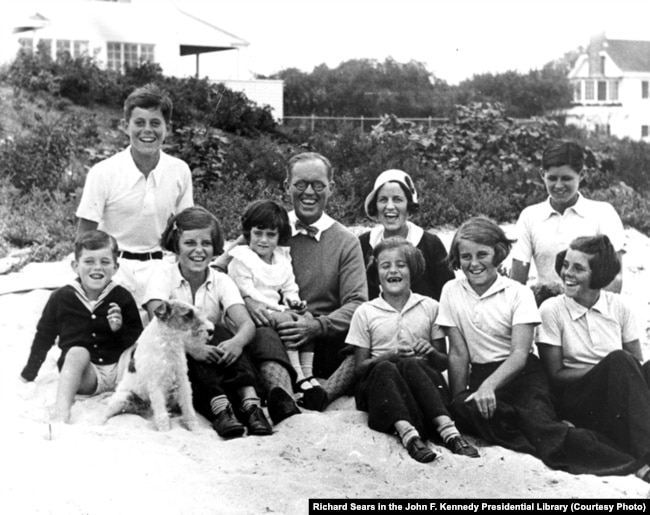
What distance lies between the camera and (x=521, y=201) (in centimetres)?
1043

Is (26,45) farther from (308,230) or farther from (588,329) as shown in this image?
(588,329)

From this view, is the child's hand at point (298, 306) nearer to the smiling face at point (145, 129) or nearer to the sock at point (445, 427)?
the sock at point (445, 427)

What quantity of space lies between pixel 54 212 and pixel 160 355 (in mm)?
5166

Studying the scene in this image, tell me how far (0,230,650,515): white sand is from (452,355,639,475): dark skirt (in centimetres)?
9

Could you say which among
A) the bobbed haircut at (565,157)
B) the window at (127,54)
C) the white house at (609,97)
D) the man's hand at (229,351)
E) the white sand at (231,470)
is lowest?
the white sand at (231,470)

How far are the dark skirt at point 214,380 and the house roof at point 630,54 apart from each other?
7.62 m

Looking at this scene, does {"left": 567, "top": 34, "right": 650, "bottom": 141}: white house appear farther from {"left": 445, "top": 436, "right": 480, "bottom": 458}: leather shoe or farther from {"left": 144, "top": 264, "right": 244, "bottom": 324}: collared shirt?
{"left": 445, "top": 436, "right": 480, "bottom": 458}: leather shoe

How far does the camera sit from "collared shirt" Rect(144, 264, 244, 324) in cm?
411

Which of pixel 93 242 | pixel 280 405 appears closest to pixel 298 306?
pixel 280 405

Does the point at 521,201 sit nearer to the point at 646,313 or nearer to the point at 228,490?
the point at 646,313

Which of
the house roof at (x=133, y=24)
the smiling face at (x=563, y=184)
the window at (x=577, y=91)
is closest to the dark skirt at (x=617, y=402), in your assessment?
the smiling face at (x=563, y=184)

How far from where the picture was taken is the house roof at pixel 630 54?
10469 mm

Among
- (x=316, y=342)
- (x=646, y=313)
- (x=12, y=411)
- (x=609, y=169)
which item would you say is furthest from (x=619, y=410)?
(x=609, y=169)
